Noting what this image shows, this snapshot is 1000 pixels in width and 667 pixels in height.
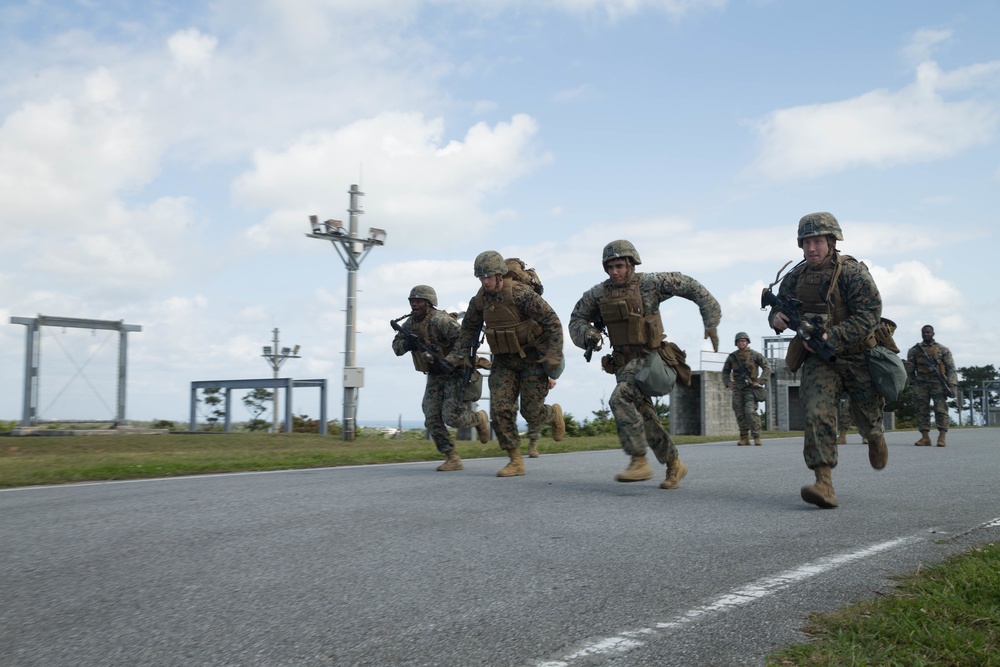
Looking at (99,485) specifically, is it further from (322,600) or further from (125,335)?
(125,335)

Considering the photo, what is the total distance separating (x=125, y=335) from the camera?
20578 millimetres

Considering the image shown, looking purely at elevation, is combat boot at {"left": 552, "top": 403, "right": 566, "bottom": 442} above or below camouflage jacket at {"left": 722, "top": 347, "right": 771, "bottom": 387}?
below

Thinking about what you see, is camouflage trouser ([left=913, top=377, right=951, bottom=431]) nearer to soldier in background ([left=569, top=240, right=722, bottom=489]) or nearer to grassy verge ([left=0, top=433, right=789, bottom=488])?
grassy verge ([left=0, top=433, right=789, bottom=488])

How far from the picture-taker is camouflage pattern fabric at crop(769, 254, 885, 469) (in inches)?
261

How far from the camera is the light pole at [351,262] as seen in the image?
2414 cm

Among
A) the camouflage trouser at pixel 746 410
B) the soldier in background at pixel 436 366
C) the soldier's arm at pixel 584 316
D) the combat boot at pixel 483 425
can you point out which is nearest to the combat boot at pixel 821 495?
the soldier's arm at pixel 584 316

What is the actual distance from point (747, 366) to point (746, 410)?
0.92 metres

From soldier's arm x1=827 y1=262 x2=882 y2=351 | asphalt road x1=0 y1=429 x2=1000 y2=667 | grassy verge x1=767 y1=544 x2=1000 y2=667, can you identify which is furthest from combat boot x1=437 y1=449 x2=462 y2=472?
grassy verge x1=767 y1=544 x2=1000 y2=667

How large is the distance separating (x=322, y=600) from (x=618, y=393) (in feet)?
14.8

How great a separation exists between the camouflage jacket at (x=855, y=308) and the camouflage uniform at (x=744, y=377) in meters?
11.4

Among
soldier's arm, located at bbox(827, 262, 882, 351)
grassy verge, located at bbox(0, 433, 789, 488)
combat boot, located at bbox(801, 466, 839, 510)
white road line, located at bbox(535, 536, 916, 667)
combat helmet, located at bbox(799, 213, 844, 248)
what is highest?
combat helmet, located at bbox(799, 213, 844, 248)

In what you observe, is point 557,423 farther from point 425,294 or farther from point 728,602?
point 728,602

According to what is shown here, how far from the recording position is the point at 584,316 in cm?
812

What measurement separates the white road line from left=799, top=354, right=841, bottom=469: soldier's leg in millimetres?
1630
